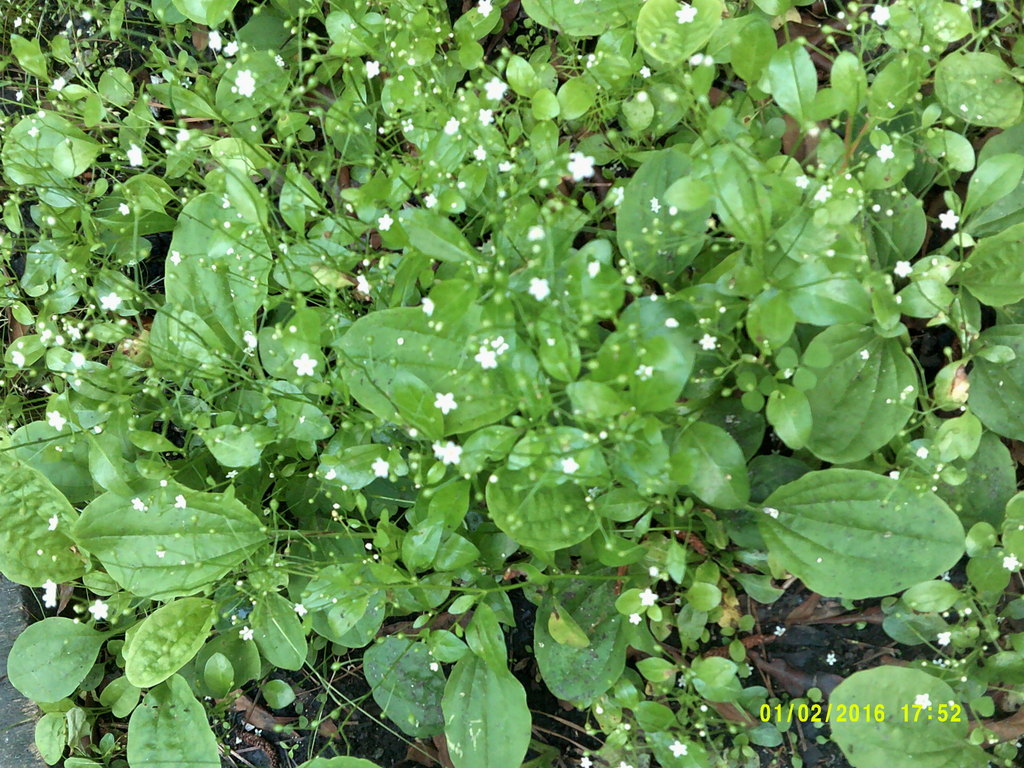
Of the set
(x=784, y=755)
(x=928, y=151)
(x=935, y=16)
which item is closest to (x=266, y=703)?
(x=784, y=755)

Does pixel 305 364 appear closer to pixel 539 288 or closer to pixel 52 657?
pixel 539 288

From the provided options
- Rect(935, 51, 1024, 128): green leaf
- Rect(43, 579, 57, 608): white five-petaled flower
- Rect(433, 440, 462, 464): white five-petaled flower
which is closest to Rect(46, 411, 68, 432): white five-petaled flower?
Rect(43, 579, 57, 608): white five-petaled flower

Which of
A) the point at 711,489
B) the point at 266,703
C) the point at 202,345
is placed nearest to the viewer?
the point at 711,489

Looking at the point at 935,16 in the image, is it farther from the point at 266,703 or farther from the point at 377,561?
the point at 266,703

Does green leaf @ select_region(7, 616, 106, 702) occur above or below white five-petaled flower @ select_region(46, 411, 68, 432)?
below

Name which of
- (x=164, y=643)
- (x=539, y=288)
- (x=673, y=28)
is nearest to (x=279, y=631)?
(x=164, y=643)

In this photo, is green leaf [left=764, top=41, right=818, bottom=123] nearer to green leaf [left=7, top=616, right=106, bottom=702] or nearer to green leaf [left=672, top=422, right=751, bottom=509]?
green leaf [left=672, top=422, right=751, bottom=509]
